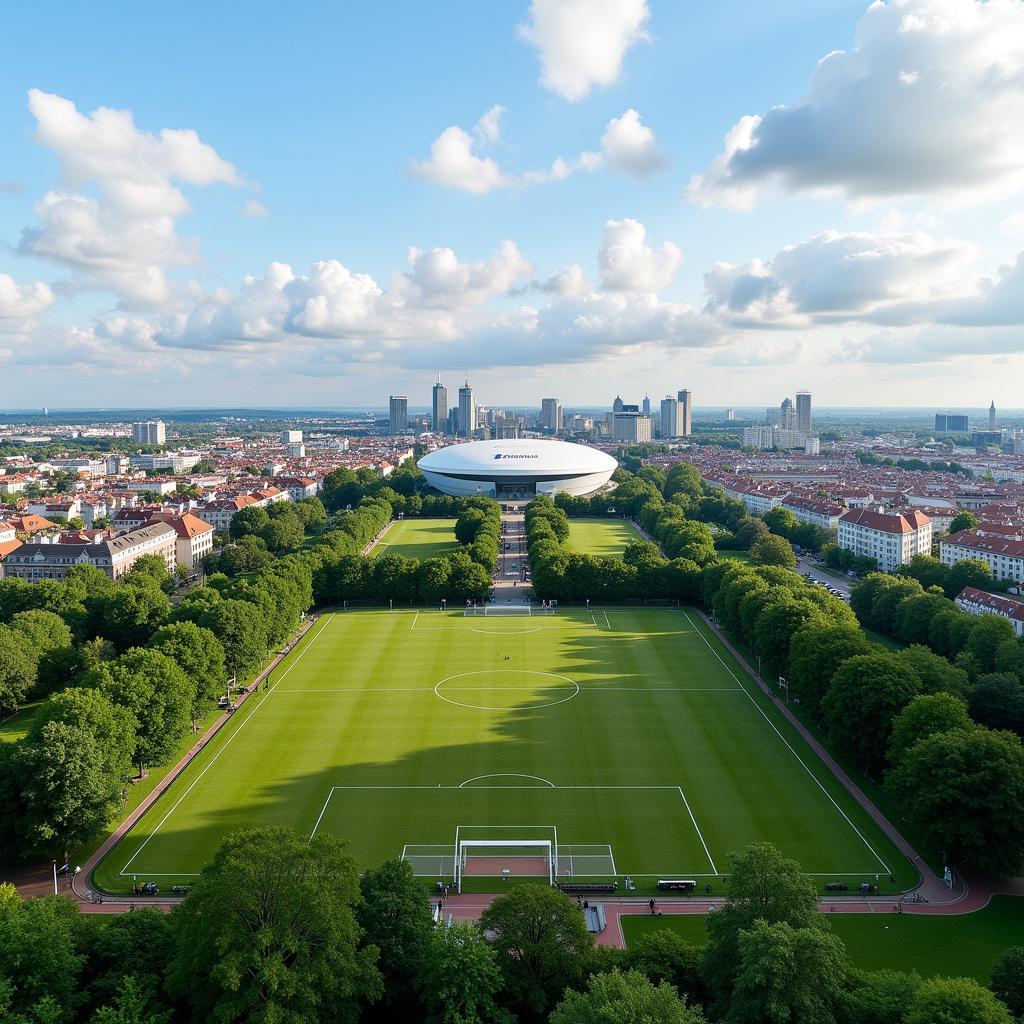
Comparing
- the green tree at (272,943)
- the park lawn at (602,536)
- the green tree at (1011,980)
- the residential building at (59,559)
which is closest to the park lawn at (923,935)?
the green tree at (1011,980)

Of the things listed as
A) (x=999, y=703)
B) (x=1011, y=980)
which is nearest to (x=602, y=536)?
(x=999, y=703)

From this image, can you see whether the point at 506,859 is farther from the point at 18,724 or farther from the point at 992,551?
the point at 992,551

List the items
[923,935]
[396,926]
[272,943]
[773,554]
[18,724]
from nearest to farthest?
1. [272,943]
2. [396,926]
3. [923,935]
4. [18,724]
5. [773,554]

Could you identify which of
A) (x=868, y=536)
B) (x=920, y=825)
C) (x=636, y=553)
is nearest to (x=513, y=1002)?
(x=920, y=825)

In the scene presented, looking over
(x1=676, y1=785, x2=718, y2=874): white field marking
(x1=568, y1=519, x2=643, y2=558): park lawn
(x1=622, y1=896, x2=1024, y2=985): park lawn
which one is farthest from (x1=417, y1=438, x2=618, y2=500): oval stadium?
(x1=622, y1=896, x2=1024, y2=985): park lawn

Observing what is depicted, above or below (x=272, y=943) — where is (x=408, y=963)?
below

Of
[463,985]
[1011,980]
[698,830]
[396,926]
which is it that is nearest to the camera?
[463,985]

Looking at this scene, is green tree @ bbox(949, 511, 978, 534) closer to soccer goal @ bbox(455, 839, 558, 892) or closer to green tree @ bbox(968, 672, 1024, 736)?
green tree @ bbox(968, 672, 1024, 736)

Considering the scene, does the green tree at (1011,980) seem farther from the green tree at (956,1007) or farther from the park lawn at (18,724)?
the park lawn at (18,724)
